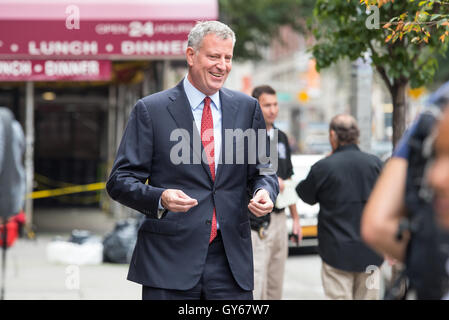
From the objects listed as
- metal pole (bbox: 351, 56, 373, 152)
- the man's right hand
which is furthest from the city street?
the man's right hand

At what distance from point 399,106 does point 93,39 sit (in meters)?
6.18

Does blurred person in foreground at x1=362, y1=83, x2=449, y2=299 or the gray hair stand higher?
the gray hair

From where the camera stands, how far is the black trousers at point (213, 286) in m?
3.63

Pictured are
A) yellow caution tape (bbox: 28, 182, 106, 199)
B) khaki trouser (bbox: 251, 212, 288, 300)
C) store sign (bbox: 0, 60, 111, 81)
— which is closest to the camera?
khaki trouser (bbox: 251, 212, 288, 300)

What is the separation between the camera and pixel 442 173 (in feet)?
6.48

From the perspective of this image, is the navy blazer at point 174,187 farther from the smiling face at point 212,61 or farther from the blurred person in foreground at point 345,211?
the blurred person in foreground at point 345,211

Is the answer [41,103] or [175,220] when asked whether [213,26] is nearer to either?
[175,220]

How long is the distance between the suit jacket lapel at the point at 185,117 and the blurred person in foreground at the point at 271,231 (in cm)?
233

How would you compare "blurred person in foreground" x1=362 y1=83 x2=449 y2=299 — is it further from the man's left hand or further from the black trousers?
the black trousers

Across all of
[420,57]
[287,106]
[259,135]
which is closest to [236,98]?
[259,135]

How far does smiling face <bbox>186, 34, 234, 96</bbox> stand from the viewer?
12.3ft

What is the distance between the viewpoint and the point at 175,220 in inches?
144

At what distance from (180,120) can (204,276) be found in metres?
0.72

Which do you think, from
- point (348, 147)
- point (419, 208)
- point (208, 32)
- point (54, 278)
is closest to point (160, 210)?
point (208, 32)
